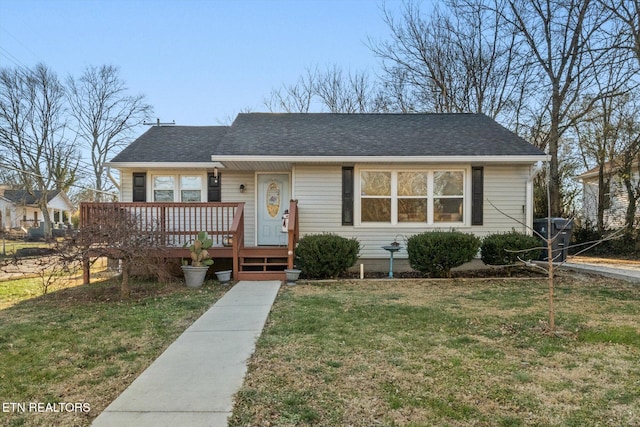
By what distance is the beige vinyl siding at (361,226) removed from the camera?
9305 millimetres

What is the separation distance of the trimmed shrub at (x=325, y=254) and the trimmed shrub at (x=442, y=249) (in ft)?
4.40

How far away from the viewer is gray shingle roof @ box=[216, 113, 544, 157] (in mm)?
9031

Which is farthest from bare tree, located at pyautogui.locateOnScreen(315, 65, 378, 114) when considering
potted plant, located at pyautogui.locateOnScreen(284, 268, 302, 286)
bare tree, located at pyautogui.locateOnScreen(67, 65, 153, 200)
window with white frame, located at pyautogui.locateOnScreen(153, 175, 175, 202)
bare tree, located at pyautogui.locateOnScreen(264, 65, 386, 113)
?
potted plant, located at pyautogui.locateOnScreen(284, 268, 302, 286)

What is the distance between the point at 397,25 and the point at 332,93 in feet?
19.5

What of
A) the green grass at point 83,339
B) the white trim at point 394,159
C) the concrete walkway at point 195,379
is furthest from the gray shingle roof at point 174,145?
the concrete walkway at point 195,379

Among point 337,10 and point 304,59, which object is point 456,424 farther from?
point 304,59

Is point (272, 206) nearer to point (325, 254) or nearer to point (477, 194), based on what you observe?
point (325, 254)

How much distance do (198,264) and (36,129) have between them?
2295 cm

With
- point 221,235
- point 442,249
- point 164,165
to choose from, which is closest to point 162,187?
point 164,165

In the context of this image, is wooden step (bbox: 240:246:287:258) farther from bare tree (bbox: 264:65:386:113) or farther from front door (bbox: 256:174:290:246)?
bare tree (bbox: 264:65:386:113)

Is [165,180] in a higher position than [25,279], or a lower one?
higher

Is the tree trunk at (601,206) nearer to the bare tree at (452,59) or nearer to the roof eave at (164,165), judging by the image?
the bare tree at (452,59)

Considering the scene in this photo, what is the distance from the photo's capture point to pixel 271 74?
Result: 73.8 ft

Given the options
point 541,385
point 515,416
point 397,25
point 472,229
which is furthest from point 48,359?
point 397,25
